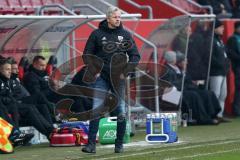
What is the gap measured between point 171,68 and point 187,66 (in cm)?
102

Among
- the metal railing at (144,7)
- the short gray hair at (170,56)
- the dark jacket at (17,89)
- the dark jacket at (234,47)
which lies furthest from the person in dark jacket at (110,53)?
the dark jacket at (234,47)

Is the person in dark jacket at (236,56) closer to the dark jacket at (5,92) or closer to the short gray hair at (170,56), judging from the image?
the short gray hair at (170,56)

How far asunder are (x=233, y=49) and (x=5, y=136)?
7.62 metres

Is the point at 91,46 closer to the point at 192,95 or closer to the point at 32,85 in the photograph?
the point at 32,85

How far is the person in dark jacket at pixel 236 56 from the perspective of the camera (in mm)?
21109

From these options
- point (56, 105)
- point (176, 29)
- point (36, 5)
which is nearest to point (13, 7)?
point (36, 5)

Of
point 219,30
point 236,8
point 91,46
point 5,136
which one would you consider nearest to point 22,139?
point 5,136

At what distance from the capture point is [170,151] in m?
14.1

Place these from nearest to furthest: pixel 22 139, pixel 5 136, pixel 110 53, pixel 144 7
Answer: pixel 110 53
pixel 5 136
pixel 22 139
pixel 144 7

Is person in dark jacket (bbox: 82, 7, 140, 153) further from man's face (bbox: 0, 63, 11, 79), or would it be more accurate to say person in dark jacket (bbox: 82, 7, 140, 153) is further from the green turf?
man's face (bbox: 0, 63, 11, 79)

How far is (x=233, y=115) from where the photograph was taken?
2170 cm

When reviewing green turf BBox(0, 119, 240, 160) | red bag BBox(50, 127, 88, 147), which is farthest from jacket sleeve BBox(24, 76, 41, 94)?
red bag BBox(50, 127, 88, 147)

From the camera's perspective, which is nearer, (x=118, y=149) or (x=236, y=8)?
(x=118, y=149)

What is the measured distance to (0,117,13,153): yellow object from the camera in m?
14.7
